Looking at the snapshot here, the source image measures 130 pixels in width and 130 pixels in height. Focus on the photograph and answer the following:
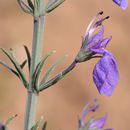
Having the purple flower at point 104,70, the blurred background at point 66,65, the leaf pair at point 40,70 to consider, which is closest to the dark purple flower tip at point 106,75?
the purple flower at point 104,70

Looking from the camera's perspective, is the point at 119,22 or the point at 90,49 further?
the point at 119,22

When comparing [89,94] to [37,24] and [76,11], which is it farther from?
[37,24]

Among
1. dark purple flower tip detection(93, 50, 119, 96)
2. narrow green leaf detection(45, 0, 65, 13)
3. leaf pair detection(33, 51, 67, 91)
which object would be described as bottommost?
dark purple flower tip detection(93, 50, 119, 96)

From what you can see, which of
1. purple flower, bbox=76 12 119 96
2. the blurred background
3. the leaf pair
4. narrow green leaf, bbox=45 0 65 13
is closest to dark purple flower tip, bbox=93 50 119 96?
purple flower, bbox=76 12 119 96

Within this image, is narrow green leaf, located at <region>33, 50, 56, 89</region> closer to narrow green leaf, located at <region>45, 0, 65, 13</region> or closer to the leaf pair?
the leaf pair

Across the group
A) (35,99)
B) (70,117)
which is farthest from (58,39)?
(35,99)

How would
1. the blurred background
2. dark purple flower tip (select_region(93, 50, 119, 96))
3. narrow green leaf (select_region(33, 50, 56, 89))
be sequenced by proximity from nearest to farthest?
dark purple flower tip (select_region(93, 50, 119, 96)), narrow green leaf (select_region(33, 50, 56, 89)), the blurred background

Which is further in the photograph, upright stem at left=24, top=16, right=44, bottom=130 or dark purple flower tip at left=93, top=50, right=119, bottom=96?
upright stem at left=24, top=16, right=44, bottom=130
